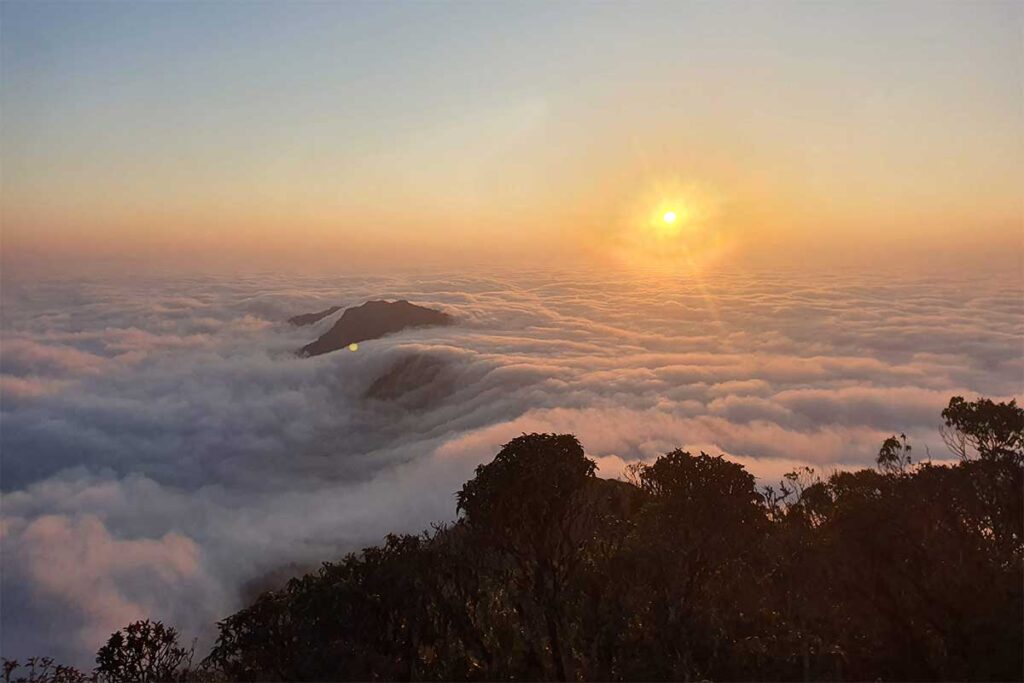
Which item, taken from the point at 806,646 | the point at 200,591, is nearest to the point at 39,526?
the point at 200,591

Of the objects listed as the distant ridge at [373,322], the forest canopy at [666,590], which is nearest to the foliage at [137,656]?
the forest canopy at [666,590]

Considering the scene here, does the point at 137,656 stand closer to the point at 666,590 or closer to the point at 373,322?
the point at 666,590

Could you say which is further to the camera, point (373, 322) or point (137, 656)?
point (373, 322)

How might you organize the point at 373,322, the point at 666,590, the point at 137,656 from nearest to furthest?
the point at 666,590, the point at 137,656, the point at 373,322

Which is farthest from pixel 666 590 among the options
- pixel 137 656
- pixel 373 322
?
pixel 373 322

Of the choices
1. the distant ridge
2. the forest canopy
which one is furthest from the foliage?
the distant ridge

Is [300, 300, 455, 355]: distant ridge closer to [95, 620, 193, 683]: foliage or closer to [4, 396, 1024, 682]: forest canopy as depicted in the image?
[95, 620, 193, 683]: foliage
